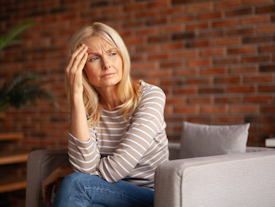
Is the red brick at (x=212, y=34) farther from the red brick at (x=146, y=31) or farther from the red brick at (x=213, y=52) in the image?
the red brick at (x=146, y=31)

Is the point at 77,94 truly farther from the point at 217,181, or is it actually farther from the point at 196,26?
the point at 196,26

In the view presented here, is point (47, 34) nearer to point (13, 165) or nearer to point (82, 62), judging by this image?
point (13, 165)

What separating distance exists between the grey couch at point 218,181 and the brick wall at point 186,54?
1080mm

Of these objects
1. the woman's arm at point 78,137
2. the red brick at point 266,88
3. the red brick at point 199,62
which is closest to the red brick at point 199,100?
the red brick at point 199,62

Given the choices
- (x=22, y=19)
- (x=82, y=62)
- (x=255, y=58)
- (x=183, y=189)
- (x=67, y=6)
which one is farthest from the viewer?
(x=22, y=19)

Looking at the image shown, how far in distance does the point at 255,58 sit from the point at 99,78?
1390mm

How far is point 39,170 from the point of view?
5.31 feet

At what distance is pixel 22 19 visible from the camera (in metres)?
3.34

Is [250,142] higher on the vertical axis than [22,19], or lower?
lower

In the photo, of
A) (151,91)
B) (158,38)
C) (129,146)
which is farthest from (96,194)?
(158,38)

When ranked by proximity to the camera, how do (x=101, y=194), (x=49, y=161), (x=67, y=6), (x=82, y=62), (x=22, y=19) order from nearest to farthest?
(x=101, y=194)
(x=82, y=62)
(x=49, y=161)
(x=67, y=6)
(x=22, y=19)

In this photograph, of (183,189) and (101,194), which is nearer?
(183,189)

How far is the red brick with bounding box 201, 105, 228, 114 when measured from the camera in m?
2.37

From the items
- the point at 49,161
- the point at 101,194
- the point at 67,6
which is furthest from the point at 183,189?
the point at 67,6
